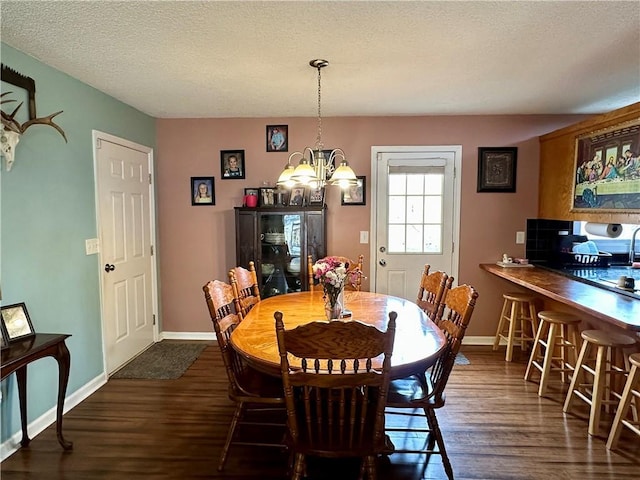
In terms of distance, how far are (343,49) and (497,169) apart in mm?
2369

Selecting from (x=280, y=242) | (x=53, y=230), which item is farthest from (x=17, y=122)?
(x=280, y=242)

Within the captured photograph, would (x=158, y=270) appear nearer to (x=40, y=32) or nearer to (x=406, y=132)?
(x=40, y=32)

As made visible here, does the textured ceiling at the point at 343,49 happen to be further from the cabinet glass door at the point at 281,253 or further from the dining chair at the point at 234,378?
the dining chair at the point at 234,378

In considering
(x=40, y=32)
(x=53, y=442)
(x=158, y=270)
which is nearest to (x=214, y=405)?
(x=53, y=442)

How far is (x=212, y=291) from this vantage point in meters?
2.15

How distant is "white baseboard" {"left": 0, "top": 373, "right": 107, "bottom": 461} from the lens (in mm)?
2197

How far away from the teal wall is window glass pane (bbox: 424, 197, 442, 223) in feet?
9.99

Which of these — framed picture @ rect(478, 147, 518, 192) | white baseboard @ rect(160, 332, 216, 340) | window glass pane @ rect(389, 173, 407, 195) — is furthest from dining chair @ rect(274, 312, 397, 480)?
framed picture @ rect(478, 147, 518, 192)

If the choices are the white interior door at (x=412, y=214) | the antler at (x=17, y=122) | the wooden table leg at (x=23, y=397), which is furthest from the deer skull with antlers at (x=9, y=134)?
the white interior door at (x=412, y=214)

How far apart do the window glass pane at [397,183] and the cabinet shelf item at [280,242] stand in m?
0.78

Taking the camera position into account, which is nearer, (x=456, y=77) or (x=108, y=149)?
(x=456, y=77)

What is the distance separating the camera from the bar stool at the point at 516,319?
351 cm

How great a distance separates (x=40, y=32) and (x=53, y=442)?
237cm

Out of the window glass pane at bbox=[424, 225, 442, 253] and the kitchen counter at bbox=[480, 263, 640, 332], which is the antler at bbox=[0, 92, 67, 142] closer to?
the window glass pane at bbox=[424, 225, 442, 253]
